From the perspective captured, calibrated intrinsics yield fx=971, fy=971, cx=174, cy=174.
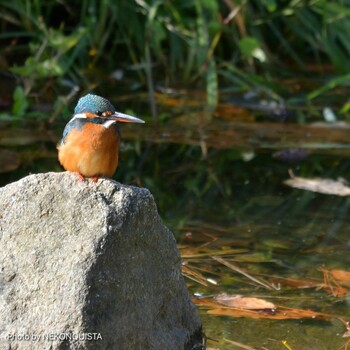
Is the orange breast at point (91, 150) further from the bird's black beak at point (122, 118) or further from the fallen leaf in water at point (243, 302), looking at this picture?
the fallen leaf in water at point (243, 302)

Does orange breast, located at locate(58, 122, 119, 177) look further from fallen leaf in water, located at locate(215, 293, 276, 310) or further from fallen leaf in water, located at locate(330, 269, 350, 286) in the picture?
fallen leaf in water, located at locate(330, 269, 350, 286)

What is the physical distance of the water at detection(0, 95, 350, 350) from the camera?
16.0ft

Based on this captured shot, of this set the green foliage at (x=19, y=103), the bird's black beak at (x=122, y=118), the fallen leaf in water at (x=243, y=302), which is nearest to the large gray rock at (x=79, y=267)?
the bird's black beak at (x=122, y=118)

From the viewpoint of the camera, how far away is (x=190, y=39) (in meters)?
9.07

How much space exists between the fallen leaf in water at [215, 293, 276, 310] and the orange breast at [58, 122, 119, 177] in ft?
3.40

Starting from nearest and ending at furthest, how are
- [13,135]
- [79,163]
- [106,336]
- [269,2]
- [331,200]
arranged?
[106,336] → [79,163] → [331,200] → [13,135] → [269,2]

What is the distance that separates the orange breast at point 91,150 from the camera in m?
4.24

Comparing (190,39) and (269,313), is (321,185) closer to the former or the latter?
(269,313)

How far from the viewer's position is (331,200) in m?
6.71

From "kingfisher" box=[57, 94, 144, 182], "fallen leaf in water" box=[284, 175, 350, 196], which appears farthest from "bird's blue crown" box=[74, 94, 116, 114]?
"fallen leaf in water" box=[284, 175, 350, 196]

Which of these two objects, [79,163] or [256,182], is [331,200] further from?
[79,163]

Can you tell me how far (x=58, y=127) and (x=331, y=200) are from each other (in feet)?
8.59

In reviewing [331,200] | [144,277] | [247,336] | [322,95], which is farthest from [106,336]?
[322,95]

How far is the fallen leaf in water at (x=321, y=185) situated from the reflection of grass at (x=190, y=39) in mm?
1500
